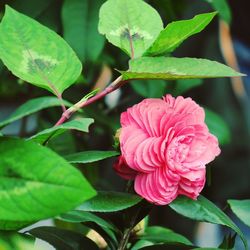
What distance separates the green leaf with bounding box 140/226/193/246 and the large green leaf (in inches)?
7.7

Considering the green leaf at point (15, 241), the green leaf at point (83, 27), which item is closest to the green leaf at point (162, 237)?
the green leaf at point (15, 241)

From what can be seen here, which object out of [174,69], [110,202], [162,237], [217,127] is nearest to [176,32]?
[174,69]

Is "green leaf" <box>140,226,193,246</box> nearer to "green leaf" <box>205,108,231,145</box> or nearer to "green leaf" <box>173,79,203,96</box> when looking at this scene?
"green leaf" <box>173,79,203,96</box>

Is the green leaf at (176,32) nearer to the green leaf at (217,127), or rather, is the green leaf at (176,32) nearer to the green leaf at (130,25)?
the green leaf at (130,25)

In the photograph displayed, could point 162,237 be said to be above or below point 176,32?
below

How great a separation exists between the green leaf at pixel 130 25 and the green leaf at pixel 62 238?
178 millimetres

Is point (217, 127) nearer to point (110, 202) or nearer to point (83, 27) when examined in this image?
point (83, 27)

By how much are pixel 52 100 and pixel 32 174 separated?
0.15 metres

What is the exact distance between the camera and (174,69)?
0.48 metres

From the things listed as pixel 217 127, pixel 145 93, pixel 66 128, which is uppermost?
pixel 66 128

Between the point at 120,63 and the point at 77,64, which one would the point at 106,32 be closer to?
the point at 77,64

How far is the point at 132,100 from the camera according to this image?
1.31m

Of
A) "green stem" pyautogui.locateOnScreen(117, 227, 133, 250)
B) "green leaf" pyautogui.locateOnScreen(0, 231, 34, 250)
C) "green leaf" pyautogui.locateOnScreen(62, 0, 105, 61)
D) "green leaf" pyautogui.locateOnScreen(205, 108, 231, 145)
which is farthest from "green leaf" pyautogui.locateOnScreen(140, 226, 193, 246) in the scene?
"green leaf" pyautogui.locateOnScreen(205, 108, 231, 145)

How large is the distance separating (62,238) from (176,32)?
0.70 ft
